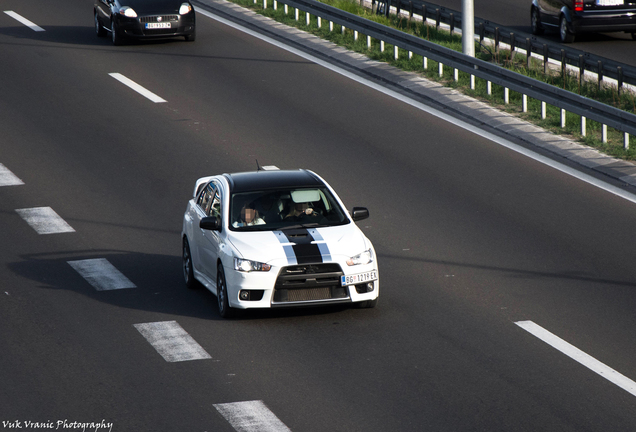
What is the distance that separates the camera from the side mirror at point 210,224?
39.9 feet

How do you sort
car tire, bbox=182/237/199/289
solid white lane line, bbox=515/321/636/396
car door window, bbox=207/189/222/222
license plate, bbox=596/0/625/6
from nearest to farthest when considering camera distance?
solid white lane line, bbox=515/321/636/396 → car door window, bbox=207/189/222/222 → car tire, bbox=182/237/199/289 → license plate, bbox=596/0/625/6

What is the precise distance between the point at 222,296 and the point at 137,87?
13310 millimetres

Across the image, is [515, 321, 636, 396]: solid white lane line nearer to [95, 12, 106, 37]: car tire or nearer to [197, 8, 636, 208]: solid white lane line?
[197, 8, 636, 208]: solid white lane line

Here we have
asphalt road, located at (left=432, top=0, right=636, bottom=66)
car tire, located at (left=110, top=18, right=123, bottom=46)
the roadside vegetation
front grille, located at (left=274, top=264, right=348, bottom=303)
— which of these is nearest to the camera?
front grille, located at (left=274, top=264, right=348, bottom=303)

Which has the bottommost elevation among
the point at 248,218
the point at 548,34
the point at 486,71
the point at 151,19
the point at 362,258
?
the point at 548,34

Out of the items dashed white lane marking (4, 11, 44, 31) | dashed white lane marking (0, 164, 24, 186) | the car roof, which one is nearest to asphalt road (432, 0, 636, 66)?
dashed white lane marking (4, 11, 44, 31)

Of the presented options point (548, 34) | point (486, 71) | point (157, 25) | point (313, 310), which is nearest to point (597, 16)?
point (548, 34)

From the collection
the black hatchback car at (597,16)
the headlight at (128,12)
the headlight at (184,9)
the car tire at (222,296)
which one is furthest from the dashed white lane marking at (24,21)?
the car tire at (222,296)

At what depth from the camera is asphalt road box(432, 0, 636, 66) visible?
90.1 ft

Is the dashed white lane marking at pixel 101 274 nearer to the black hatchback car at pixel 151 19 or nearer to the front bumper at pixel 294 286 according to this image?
A: the front bumper at pixel 294 286

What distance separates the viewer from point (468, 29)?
24531 mm

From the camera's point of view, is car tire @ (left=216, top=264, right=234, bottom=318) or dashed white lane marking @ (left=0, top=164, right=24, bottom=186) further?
dashed white lane marking @ (left=0, top=164, right=24, bottom=186)

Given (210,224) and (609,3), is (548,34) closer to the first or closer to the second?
(609,3)

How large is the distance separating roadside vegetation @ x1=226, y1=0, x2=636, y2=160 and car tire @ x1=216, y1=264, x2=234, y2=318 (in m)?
8.81
